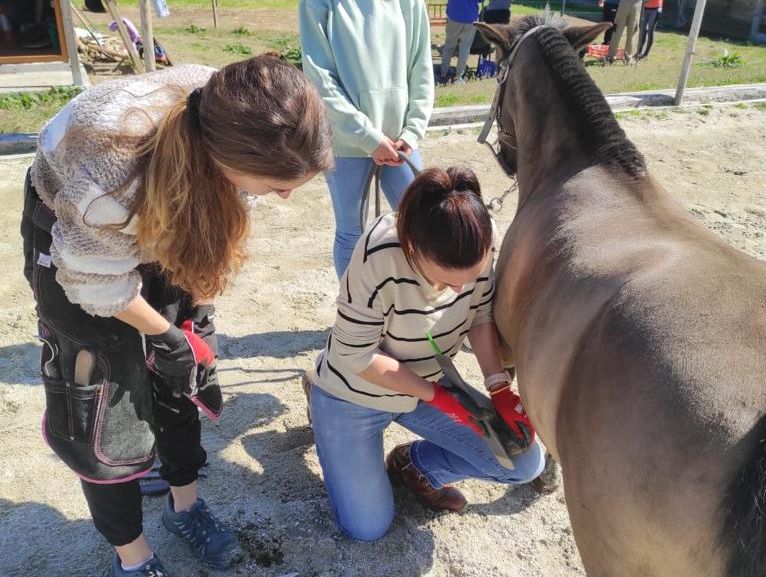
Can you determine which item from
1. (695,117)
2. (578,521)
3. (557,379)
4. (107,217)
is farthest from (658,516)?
(695,117)

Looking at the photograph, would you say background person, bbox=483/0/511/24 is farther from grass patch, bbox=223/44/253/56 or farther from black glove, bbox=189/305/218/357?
black glove, bbox=189/305/218/357

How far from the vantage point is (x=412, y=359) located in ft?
7.34

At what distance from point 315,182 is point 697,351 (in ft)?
13.8

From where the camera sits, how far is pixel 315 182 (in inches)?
209

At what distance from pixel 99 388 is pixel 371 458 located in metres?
0.94

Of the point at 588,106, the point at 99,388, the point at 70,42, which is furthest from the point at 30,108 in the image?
the point at 588,106

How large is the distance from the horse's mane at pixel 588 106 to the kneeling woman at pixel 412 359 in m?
0.61

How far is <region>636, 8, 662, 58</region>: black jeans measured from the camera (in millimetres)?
10977

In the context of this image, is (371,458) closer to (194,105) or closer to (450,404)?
(450,404)

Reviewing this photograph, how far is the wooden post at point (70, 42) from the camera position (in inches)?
267

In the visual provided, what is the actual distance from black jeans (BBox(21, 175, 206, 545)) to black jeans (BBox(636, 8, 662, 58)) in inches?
435

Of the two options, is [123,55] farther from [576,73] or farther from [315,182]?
[576,73]

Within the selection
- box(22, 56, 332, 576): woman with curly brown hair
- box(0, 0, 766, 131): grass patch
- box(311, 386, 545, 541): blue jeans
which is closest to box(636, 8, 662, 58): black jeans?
box(0, 0, 766, 131): grass patch

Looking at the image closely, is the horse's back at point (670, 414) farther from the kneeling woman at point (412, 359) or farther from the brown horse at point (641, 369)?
the kneeling woman at point (412, 359)
